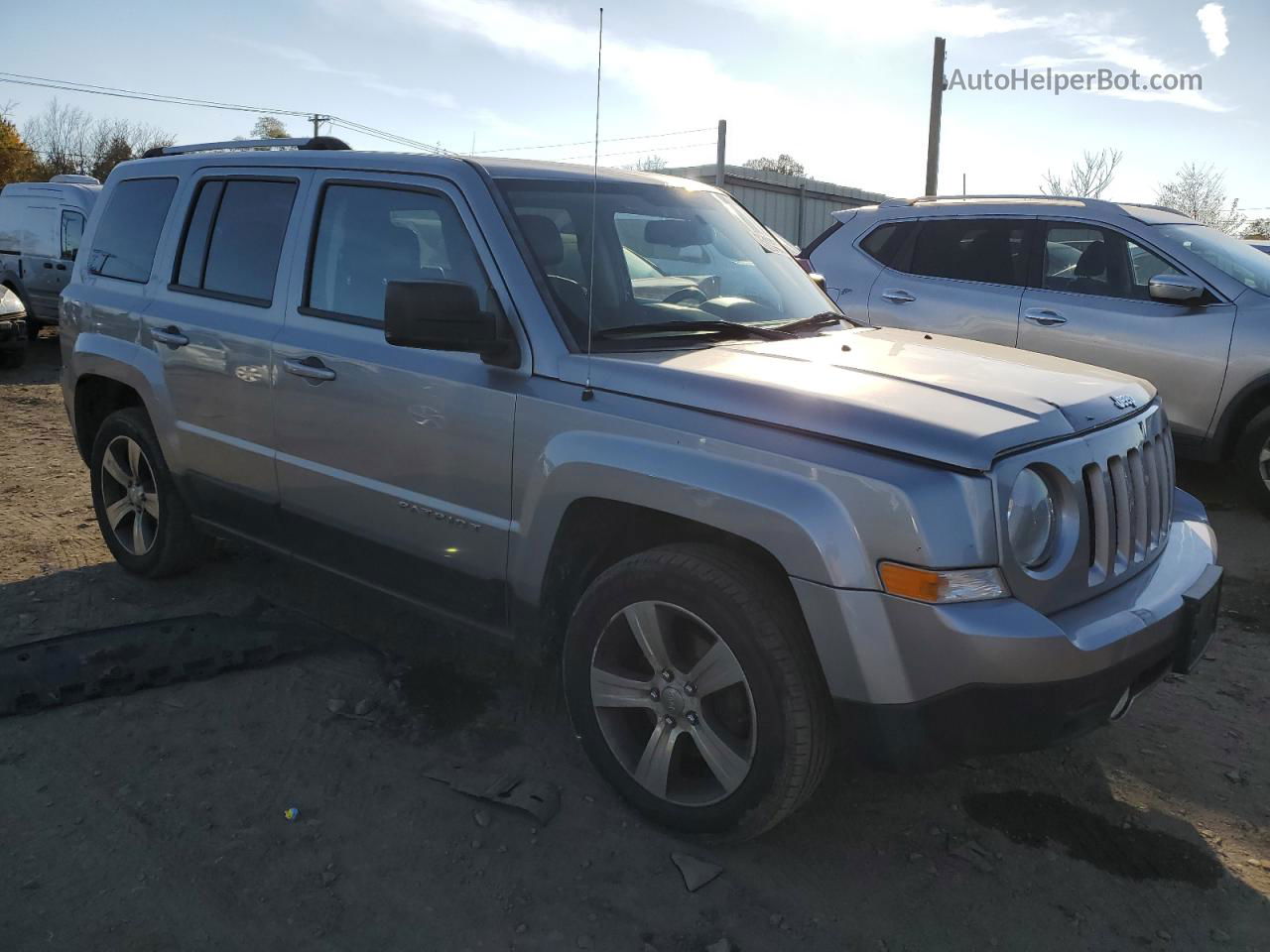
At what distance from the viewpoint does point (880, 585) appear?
247cm

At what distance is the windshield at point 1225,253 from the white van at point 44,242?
13.0 m

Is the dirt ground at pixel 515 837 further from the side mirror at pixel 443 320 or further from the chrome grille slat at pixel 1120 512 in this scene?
the side mirror at pixel 443 320

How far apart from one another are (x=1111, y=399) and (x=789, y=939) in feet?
5.81

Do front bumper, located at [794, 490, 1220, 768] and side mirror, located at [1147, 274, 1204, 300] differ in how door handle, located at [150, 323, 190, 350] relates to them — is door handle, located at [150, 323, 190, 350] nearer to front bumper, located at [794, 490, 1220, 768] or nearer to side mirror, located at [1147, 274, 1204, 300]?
front bumper, located at [794, 490, 1220, 768]

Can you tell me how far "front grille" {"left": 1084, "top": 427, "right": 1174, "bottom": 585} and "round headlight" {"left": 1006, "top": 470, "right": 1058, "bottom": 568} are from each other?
0.54 feet

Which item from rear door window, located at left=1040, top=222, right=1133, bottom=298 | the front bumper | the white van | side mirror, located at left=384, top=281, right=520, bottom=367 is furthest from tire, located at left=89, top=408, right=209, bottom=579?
the white van

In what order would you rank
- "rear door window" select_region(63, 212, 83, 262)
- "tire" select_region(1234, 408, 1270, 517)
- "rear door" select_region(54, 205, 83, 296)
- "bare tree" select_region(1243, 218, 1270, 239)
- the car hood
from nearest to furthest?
the car hood, "tire" select_region(1234, 408, 1270, 517), "rear door" select_region(54, 205, 83, 296), "rear door window" select_region(63, 212, 83, 262), "bare tree" select_region(1243, 218, 1270, 239)

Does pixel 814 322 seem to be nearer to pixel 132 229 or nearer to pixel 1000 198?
pixel 132 229

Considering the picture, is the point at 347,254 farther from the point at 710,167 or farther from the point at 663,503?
the point at 710,167

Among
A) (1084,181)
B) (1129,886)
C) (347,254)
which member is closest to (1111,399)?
(1129,886)

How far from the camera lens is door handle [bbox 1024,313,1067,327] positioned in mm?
6660

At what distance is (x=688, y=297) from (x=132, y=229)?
2.86 metres

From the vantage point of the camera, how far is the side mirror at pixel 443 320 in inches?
117

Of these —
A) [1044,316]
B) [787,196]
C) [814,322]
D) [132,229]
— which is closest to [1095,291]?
[1044,316]
